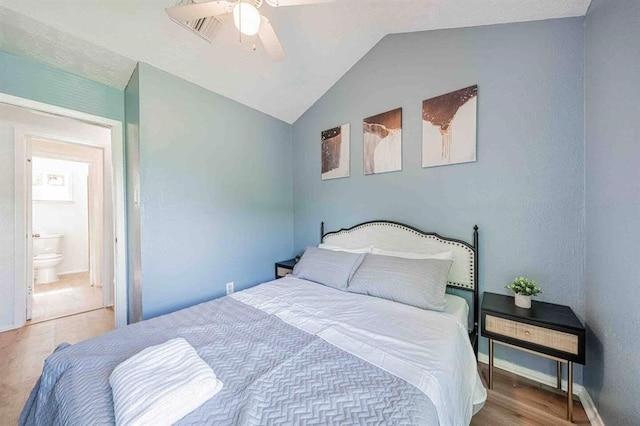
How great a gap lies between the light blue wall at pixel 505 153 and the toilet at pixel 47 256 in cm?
565

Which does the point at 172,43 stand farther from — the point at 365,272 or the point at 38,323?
the point at 38,323

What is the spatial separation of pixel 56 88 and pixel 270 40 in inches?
79.7

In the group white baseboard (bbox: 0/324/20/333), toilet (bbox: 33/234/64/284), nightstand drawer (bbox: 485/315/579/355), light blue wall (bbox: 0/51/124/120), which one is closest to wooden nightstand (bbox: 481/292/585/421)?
nightstand drawer (bbox: 485/315/579/355)

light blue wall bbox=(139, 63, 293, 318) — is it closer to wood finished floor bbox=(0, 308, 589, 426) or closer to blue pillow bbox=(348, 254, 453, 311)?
wood finished floor bbox=(0, 308, 589, 426)

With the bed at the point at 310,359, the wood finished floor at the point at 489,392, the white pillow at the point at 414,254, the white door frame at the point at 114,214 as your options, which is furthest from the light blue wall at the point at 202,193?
the white pillow at the point at 414,254

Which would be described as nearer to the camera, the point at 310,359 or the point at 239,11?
the point at 310,359

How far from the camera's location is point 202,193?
8.29 ft

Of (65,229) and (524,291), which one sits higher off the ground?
(65,229)

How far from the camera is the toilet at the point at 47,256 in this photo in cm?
423

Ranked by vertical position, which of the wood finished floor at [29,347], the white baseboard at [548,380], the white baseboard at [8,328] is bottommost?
the wood finished floor at [29,347]

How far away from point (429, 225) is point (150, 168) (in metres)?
2.59

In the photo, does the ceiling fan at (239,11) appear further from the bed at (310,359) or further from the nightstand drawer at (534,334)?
the nightstand drawer at (534,334)

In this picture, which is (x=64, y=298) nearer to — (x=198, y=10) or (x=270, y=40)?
(x=198, y=10)

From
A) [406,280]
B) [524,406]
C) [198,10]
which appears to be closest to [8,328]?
[198,10]
